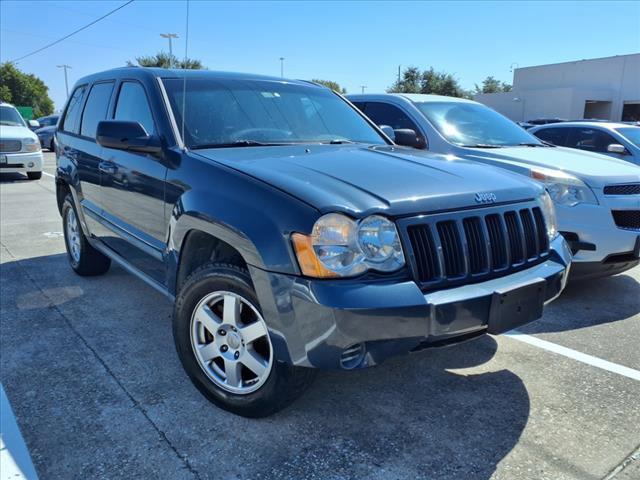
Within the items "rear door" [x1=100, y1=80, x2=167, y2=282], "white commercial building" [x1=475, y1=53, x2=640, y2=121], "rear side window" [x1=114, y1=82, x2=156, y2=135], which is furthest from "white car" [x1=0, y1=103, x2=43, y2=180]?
"white commercial building" [x1=475, y1=53, x2=640, y2=121]

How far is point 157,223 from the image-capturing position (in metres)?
3.35

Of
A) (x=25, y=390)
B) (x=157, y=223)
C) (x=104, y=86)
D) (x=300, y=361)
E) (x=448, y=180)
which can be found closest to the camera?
(x=300, y=361)

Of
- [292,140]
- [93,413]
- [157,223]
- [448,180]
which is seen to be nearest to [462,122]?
[292,140]

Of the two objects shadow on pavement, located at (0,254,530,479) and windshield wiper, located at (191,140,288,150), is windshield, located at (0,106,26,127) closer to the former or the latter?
shadow on pavement, located at (0,254,530,479)

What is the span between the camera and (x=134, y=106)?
3758 millimetres

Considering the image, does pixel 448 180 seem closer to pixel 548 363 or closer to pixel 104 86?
pixel 548 363

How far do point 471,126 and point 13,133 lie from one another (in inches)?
429

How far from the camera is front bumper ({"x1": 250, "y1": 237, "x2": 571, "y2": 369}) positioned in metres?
2.22

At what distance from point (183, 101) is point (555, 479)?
→ 2.89m

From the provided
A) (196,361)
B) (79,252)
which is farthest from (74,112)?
(196,361)

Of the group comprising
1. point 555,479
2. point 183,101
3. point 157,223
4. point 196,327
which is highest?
point 183,101

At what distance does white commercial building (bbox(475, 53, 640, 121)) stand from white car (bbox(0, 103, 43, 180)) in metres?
32.4

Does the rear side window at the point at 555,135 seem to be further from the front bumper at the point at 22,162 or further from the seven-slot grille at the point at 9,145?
the seven-slot grille at the point at 9,145

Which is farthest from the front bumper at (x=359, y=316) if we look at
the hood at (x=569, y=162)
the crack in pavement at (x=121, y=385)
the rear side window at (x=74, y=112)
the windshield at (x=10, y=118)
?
the windshield at (x=10, y=118)
